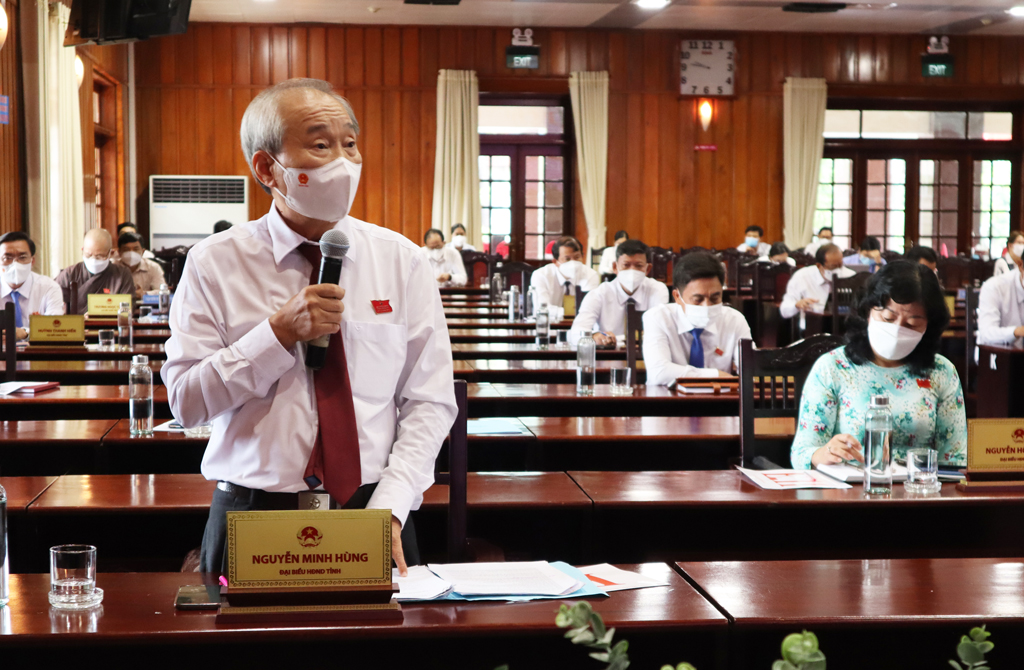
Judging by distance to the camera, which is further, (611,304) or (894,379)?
(611,304)

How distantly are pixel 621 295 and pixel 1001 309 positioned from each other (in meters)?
2.46

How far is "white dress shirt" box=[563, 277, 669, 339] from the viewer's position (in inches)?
240

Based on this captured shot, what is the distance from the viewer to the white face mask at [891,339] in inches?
104

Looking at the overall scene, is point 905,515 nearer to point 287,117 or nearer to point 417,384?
point 417,384

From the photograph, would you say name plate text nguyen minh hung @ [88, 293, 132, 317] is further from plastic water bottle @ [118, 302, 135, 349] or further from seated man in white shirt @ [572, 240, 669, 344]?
seated man in white shirt @ [572, 240, 669, 344]

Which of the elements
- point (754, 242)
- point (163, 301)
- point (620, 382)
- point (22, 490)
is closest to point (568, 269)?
point (163, 301)

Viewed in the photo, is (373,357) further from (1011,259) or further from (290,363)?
(1011,259)

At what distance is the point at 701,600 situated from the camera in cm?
155

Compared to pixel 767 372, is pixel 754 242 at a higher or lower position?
higher

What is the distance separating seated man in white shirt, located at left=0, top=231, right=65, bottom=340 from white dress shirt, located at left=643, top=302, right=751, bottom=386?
3.95 metres

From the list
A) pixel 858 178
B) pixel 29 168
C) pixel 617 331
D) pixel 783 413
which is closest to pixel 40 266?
pixel 29 168

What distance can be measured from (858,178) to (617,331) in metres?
8.79

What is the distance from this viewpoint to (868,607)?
1.53 meters

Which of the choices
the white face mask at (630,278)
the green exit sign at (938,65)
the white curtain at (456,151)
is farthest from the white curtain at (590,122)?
the white face mask at (630,278)
